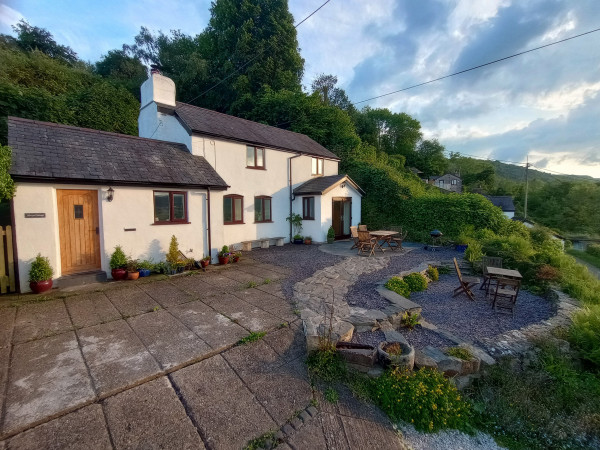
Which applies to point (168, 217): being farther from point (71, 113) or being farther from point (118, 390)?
point (71, 113)

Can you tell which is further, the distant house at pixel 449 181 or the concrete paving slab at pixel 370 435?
the distant house at pixel 449 181

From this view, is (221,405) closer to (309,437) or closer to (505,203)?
(309,437)

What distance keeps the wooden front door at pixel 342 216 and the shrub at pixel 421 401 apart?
11899 mm

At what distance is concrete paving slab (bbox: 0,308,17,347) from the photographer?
421 cm

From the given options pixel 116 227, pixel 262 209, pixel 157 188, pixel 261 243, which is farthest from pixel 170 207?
pixel 261 243

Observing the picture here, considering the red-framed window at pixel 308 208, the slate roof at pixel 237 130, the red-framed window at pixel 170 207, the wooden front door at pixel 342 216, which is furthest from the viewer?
the wooden front door at pixel 342 216

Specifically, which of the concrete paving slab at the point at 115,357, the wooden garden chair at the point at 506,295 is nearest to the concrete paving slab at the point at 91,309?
the concrete paving slab at the point at 115,357

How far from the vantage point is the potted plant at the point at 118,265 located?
7508 mm

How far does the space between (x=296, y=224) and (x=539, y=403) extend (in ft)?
39.0

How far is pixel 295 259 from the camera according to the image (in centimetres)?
1068

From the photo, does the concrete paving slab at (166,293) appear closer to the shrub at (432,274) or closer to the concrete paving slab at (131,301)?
the concrete paving slab at (131,301)

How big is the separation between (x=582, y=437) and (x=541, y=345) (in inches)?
64.9

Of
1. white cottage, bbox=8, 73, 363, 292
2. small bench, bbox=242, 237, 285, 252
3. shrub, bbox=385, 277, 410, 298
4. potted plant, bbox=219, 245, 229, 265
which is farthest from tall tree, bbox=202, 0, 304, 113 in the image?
shrub, bbox=385, 277, 410, 298

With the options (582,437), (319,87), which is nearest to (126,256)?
(582,437)
